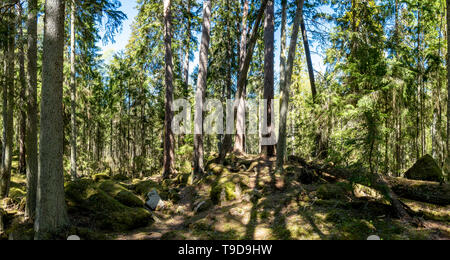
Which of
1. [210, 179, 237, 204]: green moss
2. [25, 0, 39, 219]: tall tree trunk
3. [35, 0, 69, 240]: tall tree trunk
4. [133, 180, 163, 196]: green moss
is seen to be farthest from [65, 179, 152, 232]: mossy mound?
[133, 180, 163, 196]: green moss

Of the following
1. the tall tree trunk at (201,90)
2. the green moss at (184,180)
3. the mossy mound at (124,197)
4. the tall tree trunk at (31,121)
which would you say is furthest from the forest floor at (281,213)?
the tall tree trunk at (201,90)

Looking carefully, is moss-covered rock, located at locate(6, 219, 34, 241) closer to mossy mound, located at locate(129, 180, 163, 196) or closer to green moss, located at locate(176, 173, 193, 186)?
mossy mound, located at locate(129, 180, 163, 196)

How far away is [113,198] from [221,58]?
45.7 feet

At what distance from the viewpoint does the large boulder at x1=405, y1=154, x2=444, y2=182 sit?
273 inches

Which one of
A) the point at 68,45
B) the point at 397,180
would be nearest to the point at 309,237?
the point at 397,180

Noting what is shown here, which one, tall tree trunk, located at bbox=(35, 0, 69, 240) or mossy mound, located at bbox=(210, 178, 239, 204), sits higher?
tall tree trunk, located at bbox=(35, 0, 69, 240)

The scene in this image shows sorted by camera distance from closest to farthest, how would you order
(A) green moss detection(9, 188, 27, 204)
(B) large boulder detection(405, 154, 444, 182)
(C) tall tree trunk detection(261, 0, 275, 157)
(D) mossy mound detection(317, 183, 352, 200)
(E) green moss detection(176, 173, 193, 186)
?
1. (D) mossy mound detection(317, 183, 352, 200)
2. (B) large boulder detection(405, 154, 444, 182)
3. (A) green moss detection(9, 188, 27, 204)
4. (E) green moss detection(176, 173, 193, 186)
5. (C) tall tree trunk detection(261, 0, 275, 157)

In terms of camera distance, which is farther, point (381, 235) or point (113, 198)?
point (113, 198)

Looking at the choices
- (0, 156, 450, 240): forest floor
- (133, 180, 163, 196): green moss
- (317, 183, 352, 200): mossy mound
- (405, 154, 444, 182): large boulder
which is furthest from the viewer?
(133, 180, 163, 196): green moss

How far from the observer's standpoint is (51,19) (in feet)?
16.7

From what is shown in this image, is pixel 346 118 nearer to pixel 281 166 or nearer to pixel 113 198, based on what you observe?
pixel 281 166

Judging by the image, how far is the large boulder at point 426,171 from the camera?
694cm

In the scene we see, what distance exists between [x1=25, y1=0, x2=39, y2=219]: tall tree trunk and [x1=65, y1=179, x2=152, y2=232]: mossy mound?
0.91 meters
